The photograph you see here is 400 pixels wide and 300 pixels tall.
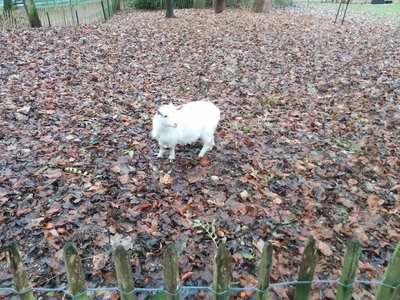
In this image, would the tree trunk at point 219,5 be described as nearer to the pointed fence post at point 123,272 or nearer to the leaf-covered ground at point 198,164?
the leaf-covered ground at point 198,164

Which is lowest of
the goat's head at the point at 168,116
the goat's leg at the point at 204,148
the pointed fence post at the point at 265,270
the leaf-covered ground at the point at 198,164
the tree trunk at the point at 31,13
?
the leaf-covered ground at the point at 198,164

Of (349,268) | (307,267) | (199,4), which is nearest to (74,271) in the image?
(307,267)

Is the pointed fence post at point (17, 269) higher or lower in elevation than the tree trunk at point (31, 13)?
higher

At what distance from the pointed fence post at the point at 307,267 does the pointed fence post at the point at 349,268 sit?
0.70 feet

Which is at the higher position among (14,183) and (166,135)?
(166,135)

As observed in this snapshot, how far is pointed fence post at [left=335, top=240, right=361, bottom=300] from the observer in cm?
203

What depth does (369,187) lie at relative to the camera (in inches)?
187

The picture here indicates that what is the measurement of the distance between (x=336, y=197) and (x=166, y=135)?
248 centimetres

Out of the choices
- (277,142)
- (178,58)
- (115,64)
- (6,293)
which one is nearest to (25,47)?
(115,64)

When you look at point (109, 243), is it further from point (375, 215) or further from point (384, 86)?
point (384, 86)

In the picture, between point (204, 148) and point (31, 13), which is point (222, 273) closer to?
point (204, 148)

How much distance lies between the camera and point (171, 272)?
6.51 ft

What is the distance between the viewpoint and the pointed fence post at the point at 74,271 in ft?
6.15

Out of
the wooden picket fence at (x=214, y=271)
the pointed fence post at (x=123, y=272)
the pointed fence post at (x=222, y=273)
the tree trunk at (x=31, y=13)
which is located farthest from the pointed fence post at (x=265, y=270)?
the tree trunk at (x=31, y=13)
